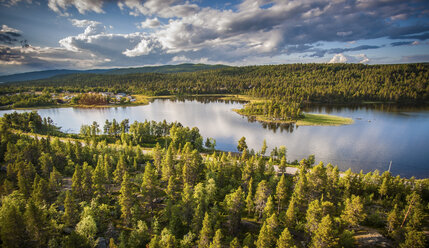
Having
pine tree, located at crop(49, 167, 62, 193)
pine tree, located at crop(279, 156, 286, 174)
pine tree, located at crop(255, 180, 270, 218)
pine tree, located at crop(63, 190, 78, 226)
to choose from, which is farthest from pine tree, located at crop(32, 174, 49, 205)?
pine tree, located at crop(279, 156, 286, 174)

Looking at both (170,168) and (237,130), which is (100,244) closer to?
(170,168)

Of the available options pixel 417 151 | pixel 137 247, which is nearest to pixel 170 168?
pixel 137 247

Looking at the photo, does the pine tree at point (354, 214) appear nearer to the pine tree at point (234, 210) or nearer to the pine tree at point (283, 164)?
the pine tree at point (234, 210)

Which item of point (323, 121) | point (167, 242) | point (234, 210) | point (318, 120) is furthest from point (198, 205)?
point (318, 120)

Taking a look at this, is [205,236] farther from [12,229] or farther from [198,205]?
[12,229]

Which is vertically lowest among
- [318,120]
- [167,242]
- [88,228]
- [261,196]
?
[167,242]
